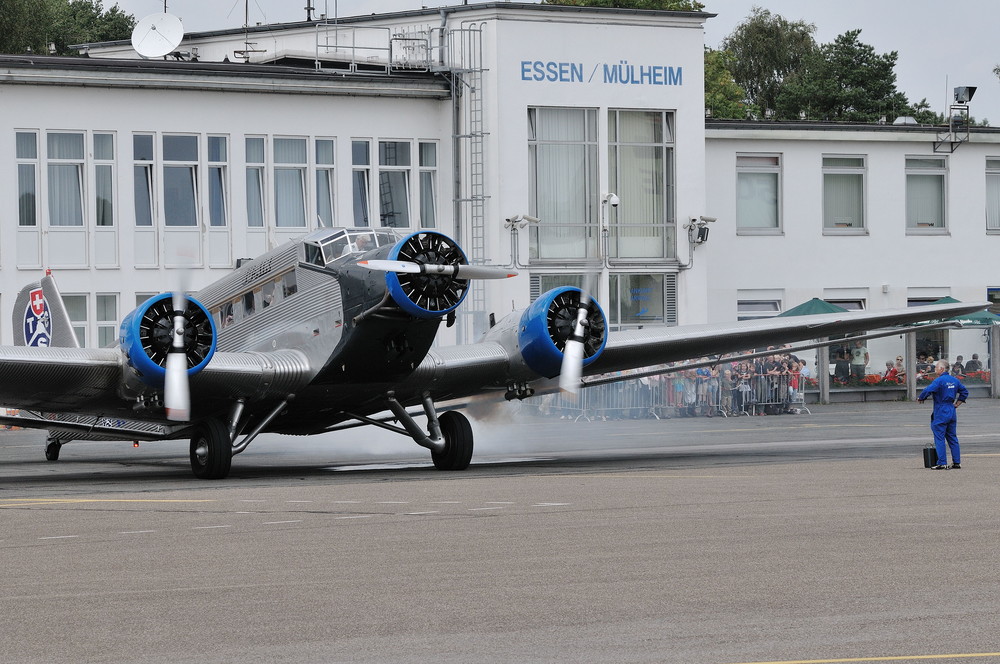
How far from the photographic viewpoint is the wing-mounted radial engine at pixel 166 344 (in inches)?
831

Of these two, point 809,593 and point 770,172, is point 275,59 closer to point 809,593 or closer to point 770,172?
point 770,172

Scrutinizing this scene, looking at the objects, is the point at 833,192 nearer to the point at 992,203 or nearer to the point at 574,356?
the point at 992,203

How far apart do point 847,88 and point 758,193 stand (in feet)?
137

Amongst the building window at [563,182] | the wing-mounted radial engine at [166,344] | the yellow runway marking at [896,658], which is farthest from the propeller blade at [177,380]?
the building window at [563,182]

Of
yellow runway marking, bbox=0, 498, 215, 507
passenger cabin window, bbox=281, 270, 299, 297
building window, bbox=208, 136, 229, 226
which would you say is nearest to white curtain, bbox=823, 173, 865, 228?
building window, bbox=208, 136, 229, 226

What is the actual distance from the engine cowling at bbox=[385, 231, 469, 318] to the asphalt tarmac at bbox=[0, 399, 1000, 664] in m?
2.75

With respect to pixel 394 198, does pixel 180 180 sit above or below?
above

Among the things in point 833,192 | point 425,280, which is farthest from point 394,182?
point 425,280

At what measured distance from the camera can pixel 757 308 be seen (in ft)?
168

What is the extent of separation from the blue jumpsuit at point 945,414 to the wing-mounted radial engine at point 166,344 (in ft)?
36.6

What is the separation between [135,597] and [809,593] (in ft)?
16.4

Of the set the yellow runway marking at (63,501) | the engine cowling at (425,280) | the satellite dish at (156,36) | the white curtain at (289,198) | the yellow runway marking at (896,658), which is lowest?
the yellow runway marking at (63,501)

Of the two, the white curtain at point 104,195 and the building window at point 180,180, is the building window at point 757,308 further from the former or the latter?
the white curtain at point 104,195

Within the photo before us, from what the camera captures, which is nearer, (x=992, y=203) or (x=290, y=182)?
(x=290, y=182)
